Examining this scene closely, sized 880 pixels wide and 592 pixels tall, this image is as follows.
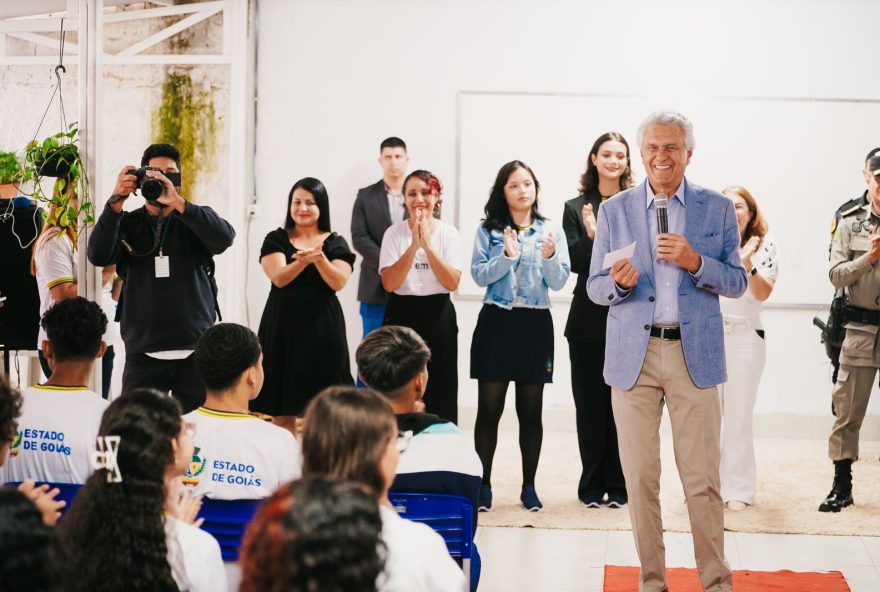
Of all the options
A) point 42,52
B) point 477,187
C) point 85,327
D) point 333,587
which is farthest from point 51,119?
point 333,587

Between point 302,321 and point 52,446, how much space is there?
195 centimetres

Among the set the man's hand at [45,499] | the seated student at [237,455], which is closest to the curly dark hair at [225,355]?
the seated student at [237,455]

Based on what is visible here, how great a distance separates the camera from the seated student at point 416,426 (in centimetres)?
267

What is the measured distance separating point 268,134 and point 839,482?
4245 mm

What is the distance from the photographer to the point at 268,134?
712 cm

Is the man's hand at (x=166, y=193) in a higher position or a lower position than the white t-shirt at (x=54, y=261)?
higher

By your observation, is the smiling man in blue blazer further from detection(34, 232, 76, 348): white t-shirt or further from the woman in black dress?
detection(34, 232, 76, 348): white t-shirt

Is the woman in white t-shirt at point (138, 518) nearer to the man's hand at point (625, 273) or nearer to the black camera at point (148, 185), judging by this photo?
the man's hand at point (625, 273)

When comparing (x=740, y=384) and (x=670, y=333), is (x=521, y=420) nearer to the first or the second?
(x=740, y=384)

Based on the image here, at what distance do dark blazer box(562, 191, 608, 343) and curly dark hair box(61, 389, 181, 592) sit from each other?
3.04 metres

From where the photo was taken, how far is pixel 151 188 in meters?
4.16

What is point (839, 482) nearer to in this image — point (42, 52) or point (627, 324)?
point (627, 324)

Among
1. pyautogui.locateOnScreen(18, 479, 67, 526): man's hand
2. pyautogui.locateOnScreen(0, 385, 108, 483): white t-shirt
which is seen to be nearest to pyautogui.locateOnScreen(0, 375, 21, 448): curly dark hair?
pyautogui.locateOnScreen(18, 479, 67, 526): man's hand

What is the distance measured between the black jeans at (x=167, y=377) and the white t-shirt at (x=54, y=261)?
560 mm
